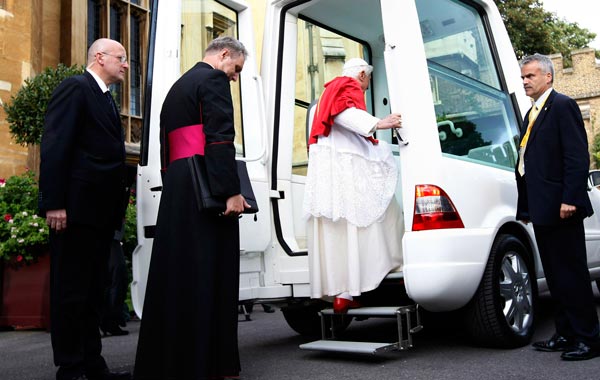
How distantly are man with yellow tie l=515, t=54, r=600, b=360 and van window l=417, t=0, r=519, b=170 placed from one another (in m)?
0.40

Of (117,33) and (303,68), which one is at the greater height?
(117,33)

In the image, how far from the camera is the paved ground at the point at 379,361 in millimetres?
3637

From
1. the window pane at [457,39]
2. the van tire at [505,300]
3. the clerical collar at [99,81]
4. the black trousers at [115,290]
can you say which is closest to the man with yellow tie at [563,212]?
the van tire at [505,300]

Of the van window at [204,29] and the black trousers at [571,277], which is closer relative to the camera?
the black trousers at [571,277]

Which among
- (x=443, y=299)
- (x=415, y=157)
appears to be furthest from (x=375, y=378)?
(x=415, y=157)

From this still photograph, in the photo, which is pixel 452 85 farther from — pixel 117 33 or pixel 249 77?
pixel 117 33

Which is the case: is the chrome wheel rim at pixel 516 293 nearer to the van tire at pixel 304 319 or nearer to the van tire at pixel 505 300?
the van tire at pixel 505 300

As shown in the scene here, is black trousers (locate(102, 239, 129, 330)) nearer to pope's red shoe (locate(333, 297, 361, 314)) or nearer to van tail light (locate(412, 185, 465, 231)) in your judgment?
pope's red shoe (locate(333, 297, 361, 314))

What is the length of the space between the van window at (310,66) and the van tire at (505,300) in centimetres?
185

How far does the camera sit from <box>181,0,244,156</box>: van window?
175 inches

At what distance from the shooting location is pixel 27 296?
7.11m

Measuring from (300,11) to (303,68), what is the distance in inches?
20.1

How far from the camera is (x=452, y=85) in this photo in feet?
14.8

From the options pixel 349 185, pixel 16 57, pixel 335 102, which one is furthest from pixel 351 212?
pixel 16 57
